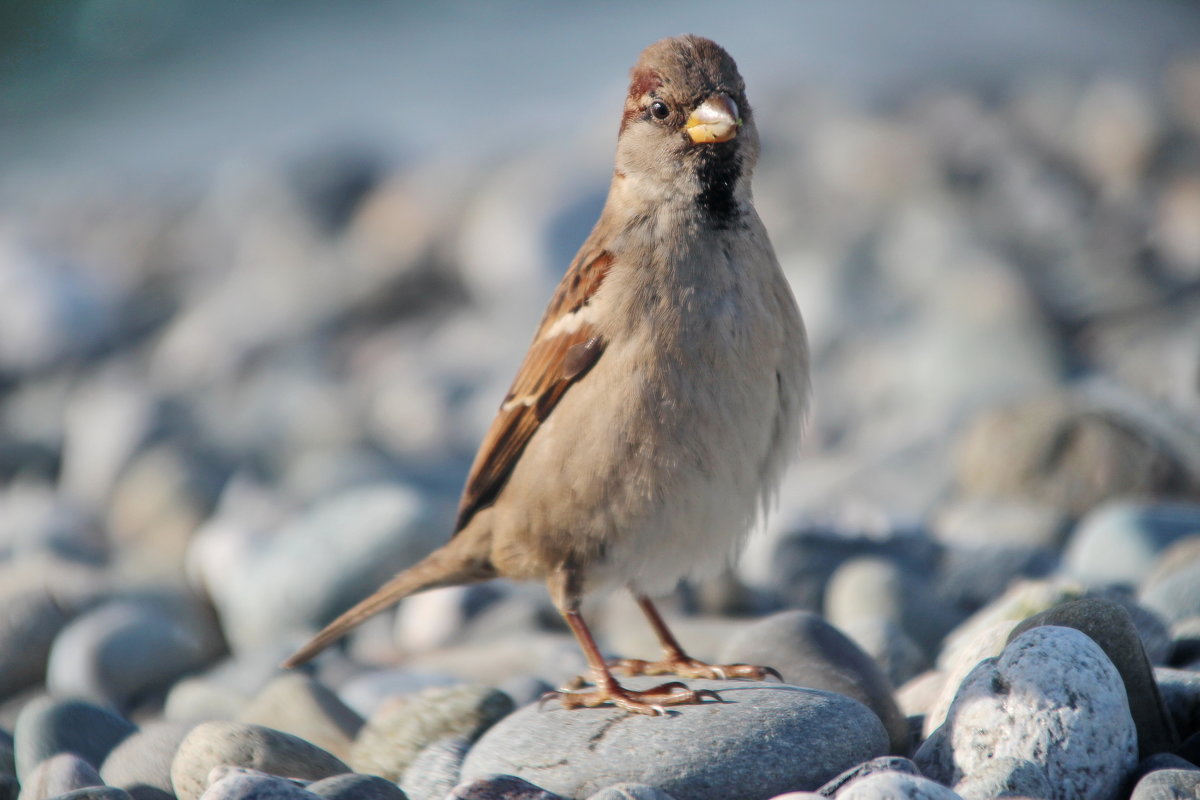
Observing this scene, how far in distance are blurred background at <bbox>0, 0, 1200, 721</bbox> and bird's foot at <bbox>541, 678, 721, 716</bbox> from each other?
1.60 m

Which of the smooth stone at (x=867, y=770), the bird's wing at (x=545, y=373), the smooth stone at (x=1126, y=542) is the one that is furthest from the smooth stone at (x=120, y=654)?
the smooth stone at (x=1126, y=542)

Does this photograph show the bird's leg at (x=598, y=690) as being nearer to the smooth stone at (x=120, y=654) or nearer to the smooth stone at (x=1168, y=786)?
the smooth stone at (x=1168, y=786)

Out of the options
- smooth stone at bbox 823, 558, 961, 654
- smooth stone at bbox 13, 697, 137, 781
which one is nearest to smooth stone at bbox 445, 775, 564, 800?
smooth stone at bbox 13, 697, 137, 781

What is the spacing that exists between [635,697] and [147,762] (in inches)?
54.8

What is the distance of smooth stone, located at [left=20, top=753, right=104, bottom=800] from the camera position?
2.99 metres

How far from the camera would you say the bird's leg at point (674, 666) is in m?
3.32

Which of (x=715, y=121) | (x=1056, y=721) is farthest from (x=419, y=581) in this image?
(x=1056, y=721)

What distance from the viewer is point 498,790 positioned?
101 inches

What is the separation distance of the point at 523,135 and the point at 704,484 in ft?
54.3

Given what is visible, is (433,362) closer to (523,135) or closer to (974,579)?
(974,579)

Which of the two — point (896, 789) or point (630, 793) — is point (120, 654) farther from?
point (896, 789)

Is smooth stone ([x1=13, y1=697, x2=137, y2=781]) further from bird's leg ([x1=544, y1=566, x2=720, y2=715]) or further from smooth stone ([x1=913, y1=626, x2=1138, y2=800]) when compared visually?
smooth stone ([x1=913, y1=626, x2=1138, y2=800])

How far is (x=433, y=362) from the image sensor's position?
10.0m

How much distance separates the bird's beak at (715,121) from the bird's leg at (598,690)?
1310 millimetres
